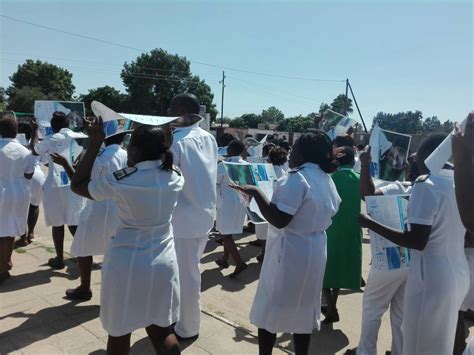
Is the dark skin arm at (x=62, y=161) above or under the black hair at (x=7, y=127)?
under

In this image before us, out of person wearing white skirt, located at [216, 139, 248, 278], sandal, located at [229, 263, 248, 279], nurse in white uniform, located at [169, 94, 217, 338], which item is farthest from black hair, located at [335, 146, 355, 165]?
sandal, located at [229, 263, 248, 279]

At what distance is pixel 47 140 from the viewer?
4703mm

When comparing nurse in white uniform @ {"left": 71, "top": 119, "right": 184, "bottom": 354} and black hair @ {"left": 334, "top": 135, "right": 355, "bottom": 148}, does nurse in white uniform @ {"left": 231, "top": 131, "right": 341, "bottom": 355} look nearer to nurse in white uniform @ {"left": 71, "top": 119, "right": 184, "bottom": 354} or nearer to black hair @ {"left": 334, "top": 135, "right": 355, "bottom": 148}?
nurse in white uniform @ {"left": 71, "top": 119, "right": 184, "bottom": 354}

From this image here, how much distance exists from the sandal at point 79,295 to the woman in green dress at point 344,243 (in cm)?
256

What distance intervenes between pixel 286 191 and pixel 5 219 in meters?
3.77

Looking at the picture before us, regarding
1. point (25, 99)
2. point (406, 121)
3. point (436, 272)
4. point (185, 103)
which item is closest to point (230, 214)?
point (185, 103)

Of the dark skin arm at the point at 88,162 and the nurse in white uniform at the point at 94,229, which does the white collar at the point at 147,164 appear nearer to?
the dark skin arm at the point at 88,162

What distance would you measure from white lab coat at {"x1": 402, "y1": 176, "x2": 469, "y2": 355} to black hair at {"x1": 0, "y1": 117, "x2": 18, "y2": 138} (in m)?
4.45

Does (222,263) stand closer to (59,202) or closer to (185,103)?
(59,202)

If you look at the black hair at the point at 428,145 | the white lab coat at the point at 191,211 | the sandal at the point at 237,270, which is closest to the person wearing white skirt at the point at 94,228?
the white lab coat at the point at 191,211

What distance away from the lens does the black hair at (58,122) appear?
488cm

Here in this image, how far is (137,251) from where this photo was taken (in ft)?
7.66

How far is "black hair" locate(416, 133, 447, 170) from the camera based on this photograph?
2.40 metres

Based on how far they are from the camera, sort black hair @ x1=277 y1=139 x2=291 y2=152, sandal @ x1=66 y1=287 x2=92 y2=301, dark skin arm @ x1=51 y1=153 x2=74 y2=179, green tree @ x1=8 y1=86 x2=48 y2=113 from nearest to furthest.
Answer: dark skin arm @ x1=51 y1=153 x2=74 y2=179, sandal @ x1=66 y1=287 x2=92 y2=301, black hair @ x1=277 y1=139 x2=291 y2=152, green tree @ x1=8 y1=86 x2=48 y2=113
